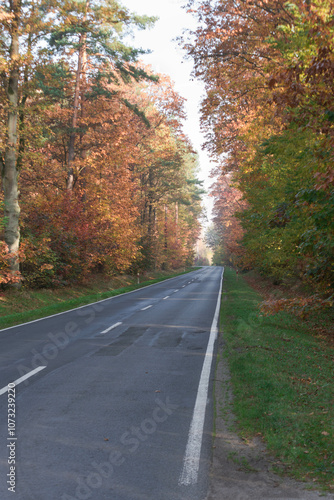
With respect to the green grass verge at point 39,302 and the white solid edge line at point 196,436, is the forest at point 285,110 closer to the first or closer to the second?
the white solid edge line at point 196,436

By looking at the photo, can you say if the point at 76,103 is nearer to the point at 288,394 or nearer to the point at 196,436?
the point at 288,394

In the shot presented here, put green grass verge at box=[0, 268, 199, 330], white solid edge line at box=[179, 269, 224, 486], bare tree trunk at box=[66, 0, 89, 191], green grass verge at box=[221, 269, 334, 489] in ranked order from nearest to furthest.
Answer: white solid edge line at box=[179, 269, 224, 486] → green grass verge at box=[221, 269, 334, 489] → green grass verge at box=[0, 268, 199, 330] → bare tree trunk at box=[66, 0, 89, 191]

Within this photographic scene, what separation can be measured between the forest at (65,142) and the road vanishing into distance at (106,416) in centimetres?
962

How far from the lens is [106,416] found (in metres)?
5.54

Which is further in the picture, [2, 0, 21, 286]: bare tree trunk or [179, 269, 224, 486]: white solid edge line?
[2, 0, 21, 286]: bare tree trunk

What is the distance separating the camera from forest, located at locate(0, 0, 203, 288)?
1825 centimetres

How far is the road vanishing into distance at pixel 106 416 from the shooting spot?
12.7 ft

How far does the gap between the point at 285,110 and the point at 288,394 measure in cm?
755

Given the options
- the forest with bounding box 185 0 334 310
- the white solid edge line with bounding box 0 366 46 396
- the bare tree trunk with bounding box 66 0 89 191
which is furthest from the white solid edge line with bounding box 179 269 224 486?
the bare tree trunk with bounding box 66 0 89 191

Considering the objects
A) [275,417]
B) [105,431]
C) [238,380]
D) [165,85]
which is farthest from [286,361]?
[165,85]

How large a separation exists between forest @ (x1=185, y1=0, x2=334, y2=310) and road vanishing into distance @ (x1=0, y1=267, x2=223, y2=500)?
2.75m

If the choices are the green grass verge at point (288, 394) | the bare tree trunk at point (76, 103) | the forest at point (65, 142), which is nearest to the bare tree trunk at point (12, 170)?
the forest at point (65, 142)

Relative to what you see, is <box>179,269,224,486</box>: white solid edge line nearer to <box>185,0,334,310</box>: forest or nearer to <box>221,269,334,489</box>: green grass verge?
<box>221,269,334,489</box>: green grass verge

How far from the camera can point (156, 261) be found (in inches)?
2055
